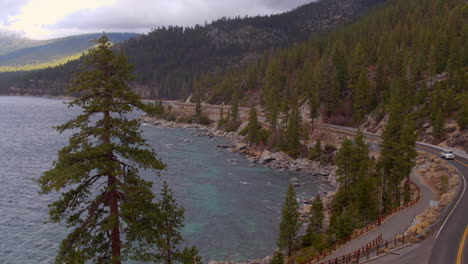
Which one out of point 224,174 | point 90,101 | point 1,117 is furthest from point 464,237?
point 1,117

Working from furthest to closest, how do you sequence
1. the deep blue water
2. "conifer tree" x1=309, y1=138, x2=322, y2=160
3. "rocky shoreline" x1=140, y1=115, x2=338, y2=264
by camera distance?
"conifer tree" x1=309, y1=138, x2=322, y2=160
"rocky shoreline" x1=140, y1=115, x2=338, y2=264
the deep blue water

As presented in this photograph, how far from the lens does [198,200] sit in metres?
49.1

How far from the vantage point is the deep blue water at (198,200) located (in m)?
35.2

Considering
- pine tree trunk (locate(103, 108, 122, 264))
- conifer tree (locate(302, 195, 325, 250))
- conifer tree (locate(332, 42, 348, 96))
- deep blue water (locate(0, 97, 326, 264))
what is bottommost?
deep blue water (locate(0, 97, 326, 264))

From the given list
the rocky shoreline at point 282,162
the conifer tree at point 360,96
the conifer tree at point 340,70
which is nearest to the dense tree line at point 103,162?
the rocky shoreline at point 282,162

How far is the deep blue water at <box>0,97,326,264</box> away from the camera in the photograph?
115ft

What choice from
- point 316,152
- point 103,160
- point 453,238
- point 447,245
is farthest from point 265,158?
point 103,160

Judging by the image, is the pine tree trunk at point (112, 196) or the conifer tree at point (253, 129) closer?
the pine tree trunk at point (112, 196)

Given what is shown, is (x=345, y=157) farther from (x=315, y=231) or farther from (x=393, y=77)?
(x=393, y=77)

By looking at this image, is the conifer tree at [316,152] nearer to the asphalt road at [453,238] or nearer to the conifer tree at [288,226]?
the asphalt road at [453,238]

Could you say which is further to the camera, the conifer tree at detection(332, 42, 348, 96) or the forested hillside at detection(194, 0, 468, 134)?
the conifer tree at detection(332, 42, 348, 96)

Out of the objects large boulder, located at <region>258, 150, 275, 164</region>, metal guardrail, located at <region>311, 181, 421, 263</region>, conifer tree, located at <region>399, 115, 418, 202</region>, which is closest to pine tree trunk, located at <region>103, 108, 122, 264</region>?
metal guardrail, located at <region>311, 181, 421, 263</region>

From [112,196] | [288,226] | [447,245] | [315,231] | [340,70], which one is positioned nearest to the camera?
[112,196]

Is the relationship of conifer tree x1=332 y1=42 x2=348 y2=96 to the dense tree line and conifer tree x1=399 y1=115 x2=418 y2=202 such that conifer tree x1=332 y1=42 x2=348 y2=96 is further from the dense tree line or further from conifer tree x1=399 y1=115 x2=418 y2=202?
the dense tree line
